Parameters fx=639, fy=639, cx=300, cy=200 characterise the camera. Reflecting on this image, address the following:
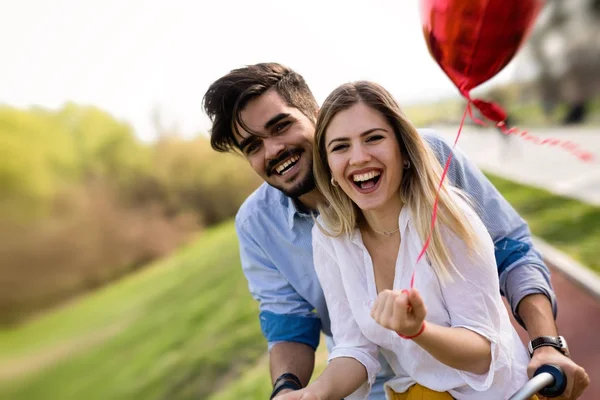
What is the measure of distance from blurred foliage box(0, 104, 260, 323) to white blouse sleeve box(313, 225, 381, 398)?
5.73 meters

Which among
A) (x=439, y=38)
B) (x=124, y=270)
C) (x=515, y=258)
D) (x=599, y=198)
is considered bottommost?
(x=599, y=198)

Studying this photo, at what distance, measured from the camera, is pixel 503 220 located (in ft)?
6.56

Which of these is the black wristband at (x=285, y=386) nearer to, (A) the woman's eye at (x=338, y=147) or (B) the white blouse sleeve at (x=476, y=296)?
(B) the white blouse sleeve at (x=476, y=296)

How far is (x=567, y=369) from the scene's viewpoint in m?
1.62

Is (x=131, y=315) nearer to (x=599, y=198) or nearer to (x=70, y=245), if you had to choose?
(x=70, y=245)

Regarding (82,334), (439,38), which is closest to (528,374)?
(439,38)

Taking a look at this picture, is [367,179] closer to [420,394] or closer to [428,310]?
[428,310]

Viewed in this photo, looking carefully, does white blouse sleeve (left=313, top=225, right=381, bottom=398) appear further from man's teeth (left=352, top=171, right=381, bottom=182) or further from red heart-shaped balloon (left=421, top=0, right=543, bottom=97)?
red heart-shaped balloon (left=421, top=0, right=543, bottom=97)

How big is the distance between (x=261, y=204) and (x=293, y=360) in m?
0.57

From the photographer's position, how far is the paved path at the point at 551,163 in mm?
8086

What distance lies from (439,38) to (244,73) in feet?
2.39

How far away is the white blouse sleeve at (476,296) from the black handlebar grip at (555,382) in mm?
115

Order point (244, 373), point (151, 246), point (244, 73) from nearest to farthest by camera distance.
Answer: point (244, 73) → point (244, 373) → point (151, 246)

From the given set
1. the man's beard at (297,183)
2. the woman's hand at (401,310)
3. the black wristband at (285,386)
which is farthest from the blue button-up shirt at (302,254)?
the woman's hand at (401,310)
